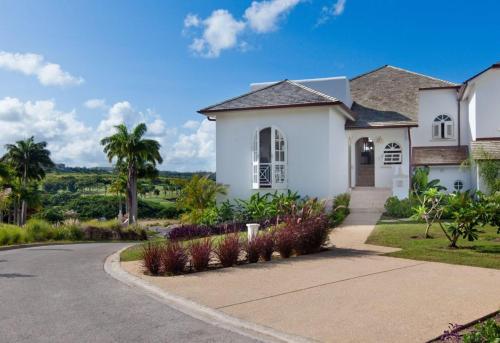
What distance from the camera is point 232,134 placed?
68.2 ft

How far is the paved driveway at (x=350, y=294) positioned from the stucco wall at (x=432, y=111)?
19095 millimetres

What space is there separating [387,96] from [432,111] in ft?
8.87

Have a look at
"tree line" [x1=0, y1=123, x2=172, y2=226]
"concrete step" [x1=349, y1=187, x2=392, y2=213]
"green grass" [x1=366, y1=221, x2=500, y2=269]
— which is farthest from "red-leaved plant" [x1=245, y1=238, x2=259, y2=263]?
"tree line" [x1=0, y1=123, x2=172, y2=226]

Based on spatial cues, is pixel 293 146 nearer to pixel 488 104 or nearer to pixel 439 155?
pixel 439 155

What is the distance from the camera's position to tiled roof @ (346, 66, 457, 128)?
24.7 meters

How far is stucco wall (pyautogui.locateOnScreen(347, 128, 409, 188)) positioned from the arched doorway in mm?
953

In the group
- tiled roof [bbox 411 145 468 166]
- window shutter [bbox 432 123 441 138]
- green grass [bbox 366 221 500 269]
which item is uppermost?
window shutter [bbox 432 123 441 138]

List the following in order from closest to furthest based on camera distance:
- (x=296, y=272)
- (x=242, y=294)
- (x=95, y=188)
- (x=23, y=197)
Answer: (x=242, y=294)
(x=296, y=272)
(x=23, y=197)
(x=95, y=188)

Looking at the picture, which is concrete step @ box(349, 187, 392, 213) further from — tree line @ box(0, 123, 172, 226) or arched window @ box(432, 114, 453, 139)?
tree line @ box(0, 123, 172, 226)

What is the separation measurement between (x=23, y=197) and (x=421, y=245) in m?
52.7

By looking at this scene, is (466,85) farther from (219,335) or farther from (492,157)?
(219,335)

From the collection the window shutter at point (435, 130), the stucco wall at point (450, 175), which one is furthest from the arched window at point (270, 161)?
the window shutter at point (435, 130)

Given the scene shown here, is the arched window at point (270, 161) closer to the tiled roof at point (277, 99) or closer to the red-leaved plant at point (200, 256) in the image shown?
the tiled roof at point (277, 99)

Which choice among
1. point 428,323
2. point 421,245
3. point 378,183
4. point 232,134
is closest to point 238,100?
point 232,134
